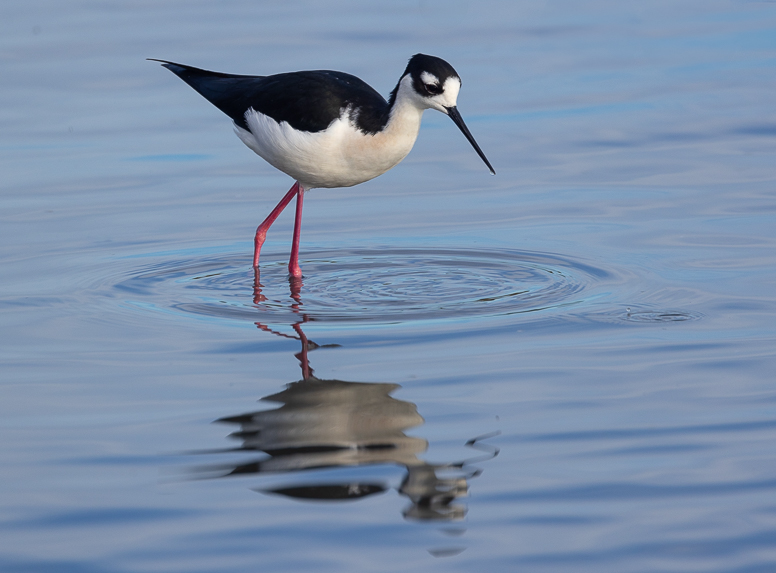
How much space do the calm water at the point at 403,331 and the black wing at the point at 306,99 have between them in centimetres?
86

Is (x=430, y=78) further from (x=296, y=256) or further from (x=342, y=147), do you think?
(x=296, y=256)

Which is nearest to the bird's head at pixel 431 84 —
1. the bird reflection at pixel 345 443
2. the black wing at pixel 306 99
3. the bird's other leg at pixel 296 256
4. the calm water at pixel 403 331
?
the black wing at pixel 306 99

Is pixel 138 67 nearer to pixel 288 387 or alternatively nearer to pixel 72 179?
pixel 72 179

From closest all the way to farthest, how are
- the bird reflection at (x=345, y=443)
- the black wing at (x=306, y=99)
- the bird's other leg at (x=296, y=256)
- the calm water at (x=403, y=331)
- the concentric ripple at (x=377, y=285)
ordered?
the calm water at (x=403, y=331) < the bird reflection at (x=345, y=443) < the concentric ripple at (x=377, y=285) < the black wing at (x=306, y=99) < the bird's other leg at (x=296, y=256)

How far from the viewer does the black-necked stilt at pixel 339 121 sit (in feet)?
24.5

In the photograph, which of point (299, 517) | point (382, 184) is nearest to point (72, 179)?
point (382, 184)

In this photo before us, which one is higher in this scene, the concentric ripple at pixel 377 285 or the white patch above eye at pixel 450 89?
the white patch above eye at pixel 450 89

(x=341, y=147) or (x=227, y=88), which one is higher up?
(x=227, y=88)

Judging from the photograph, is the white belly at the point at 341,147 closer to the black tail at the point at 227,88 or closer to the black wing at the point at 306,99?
the black wing at the point at 306,99

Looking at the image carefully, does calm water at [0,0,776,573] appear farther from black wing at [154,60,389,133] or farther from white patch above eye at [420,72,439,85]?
white patch above eye at [420,72,439,85]

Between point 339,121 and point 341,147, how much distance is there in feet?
0.51

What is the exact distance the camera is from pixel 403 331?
643cm

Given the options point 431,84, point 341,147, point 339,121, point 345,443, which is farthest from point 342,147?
point 345,443

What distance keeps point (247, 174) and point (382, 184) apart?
1.10m
